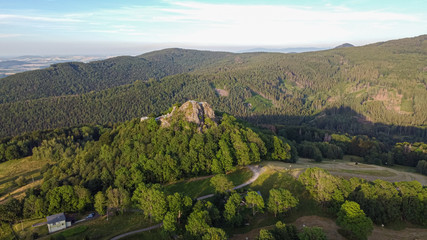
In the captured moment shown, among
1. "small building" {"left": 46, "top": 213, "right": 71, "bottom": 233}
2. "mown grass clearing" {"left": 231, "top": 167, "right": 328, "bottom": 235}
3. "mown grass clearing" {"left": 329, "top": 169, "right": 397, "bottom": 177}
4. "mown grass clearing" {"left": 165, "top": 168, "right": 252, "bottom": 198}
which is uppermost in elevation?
"mown grass clearing" {"left": 231, "top": 167, "right": 328, "bottom": 235}

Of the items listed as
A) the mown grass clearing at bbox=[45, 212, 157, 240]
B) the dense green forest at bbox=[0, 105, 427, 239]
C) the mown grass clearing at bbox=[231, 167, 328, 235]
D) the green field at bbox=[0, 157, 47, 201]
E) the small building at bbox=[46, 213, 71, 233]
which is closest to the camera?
the dense green forest at bbox=[0, 105, 427, 239]

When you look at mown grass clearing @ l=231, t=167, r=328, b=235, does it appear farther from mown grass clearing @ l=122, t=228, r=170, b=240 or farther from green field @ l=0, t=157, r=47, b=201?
green field @ l=0, t=157, r=47, b=201

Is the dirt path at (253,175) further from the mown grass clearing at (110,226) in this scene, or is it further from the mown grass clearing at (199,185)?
the mown grass clearing at (110,226)

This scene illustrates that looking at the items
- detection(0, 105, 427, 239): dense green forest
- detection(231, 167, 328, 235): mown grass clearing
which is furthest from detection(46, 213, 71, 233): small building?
detection(231, 167, 328, 235): mown grass clearing

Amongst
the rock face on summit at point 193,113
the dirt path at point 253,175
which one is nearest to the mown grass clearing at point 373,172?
the dirt path at point 253,175

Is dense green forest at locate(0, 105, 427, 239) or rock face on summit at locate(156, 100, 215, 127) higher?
rock face on summit at locate(156, 100, 215, 127)

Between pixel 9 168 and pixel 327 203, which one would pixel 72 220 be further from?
pixel 9 168

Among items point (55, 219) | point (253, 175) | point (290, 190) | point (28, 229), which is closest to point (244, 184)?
point (253, 175)
